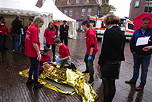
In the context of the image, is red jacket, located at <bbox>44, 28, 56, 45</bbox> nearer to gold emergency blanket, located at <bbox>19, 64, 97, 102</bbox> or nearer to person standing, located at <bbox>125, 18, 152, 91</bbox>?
gold emergency blanket, located at <bbox>19, 64, 97, 102</bbox>

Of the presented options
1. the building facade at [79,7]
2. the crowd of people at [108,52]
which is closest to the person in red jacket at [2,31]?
the crowd of people at [108,52]

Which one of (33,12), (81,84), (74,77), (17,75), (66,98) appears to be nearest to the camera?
(66,98)

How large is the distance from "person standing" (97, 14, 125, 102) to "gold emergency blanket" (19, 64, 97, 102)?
2.79ft

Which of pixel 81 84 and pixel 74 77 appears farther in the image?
pixel 74 77

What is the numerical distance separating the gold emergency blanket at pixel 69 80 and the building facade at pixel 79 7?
129 feet

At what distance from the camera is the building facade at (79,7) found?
43072 mm

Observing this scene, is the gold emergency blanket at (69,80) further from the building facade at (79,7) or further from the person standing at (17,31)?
the building facade at (79,7)

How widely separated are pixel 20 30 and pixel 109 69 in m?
6.93

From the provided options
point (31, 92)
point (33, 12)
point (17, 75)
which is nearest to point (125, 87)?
point (31, 92)

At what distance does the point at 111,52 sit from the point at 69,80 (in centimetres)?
190

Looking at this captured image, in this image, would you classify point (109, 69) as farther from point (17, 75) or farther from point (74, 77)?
point (17, 75)

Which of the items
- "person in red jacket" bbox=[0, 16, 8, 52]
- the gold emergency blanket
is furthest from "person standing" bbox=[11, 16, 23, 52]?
the gold emergency blanket

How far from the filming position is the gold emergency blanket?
4.09 metres

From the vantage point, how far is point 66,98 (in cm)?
407
